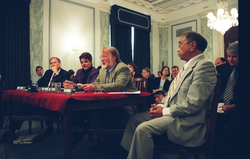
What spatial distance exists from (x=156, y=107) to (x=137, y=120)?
192 millimetres

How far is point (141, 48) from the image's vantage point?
23.8ft

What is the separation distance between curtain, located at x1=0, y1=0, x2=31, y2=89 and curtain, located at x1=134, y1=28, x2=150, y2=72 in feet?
12.2

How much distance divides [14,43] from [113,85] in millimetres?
3730

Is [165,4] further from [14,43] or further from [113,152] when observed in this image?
[113,152]

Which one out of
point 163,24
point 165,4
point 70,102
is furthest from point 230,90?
point 163,24

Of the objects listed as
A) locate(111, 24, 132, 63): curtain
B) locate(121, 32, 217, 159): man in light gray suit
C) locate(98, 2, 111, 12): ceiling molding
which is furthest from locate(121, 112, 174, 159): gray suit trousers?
locate(98, 2, 111, 12): ceiling molding

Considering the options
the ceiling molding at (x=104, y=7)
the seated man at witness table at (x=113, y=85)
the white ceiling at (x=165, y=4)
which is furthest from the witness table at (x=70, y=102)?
the white ceiling at (x=165, y=4)

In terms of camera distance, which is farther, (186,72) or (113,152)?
(113,152)

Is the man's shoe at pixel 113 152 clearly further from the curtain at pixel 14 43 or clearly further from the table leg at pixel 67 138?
the curtain at pixel 14 43

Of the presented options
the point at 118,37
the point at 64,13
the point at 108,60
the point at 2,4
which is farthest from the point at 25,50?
the point at 108,60

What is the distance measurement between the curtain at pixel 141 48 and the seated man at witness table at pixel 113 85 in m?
4.81

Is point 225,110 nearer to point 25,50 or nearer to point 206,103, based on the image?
point 206,103

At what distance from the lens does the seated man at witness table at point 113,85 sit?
6.31 feet

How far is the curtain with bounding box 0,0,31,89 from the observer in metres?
4.37
